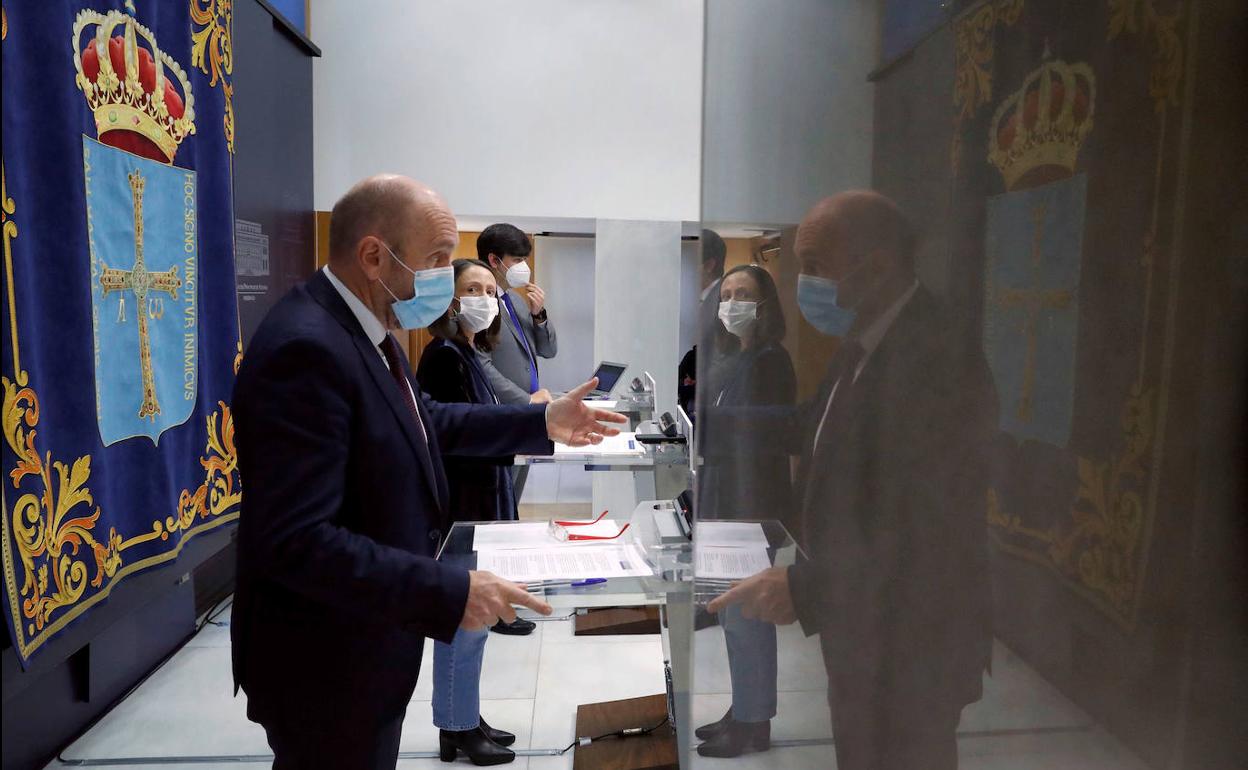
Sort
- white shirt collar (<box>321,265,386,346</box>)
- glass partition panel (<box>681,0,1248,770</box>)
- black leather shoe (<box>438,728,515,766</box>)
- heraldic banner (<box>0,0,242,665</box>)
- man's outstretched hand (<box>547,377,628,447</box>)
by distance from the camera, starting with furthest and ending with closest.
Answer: black leather shoe (<box>438,728,515,766</box>), man's outstretched hand (<box>547,377,628,447</box>), heraldic banner (<box>0,0,242,665</box>), white shirt collar (<box>321,265,386,346</box>), glass partition panel (<box>681,0,1248,770</box>)


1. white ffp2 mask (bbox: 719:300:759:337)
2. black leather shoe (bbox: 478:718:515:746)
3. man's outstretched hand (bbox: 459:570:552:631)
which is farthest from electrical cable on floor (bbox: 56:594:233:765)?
white ffp2 mask (bbox: 719:300:759:337)

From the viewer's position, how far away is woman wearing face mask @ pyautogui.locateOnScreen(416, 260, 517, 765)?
2457 millimetres

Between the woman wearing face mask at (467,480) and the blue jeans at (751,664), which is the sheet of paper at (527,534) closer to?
the woman wearing face mask at (467,480)

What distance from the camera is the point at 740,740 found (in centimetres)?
65

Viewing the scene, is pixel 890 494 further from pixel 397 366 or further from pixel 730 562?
pixel 397 366

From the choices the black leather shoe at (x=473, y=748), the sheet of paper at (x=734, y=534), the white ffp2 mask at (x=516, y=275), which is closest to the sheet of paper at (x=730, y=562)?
the sheet of paper at (x=734, y=534)

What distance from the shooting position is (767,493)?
56 cm

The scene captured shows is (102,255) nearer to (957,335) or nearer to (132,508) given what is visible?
(132,508)

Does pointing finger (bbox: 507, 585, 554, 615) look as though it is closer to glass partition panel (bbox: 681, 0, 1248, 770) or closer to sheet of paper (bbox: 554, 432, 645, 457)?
glass partition panel (bbox: 681, 0, 1248, 770)

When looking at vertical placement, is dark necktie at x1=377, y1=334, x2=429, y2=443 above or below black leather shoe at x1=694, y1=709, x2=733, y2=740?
above

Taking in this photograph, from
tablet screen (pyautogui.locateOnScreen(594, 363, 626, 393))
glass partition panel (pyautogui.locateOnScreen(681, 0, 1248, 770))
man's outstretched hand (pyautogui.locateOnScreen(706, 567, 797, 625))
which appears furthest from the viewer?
tablet screen (pyautogui.locateOnScreen(594, 363, 626, 393))

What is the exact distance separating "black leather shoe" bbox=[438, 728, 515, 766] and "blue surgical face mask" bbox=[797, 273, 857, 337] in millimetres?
2434

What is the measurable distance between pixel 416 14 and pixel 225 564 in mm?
3304

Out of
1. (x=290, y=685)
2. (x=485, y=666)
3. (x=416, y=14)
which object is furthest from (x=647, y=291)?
(x=290, y=685)
